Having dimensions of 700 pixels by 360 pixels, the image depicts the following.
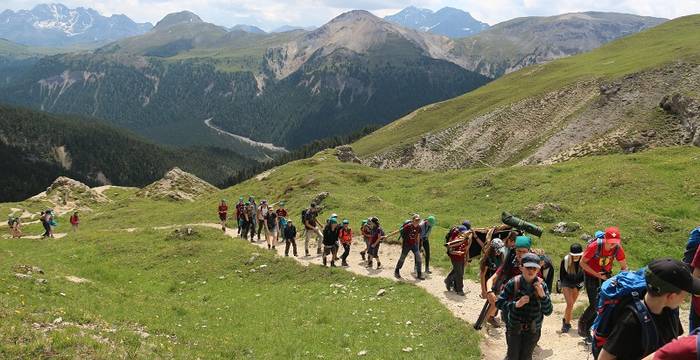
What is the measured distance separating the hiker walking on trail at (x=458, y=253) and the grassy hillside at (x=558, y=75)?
104m

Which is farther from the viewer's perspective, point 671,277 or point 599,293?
point 599,293

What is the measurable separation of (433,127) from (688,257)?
129558 mm

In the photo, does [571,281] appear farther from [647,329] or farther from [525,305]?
[647,329]

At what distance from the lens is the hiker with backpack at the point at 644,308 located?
7.39m

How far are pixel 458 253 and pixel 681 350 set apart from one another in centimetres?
1569

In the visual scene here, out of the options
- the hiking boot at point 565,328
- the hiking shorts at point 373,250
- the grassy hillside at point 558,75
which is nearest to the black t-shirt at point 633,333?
the hiking boot at point 565,328

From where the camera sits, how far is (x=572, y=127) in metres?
94.6

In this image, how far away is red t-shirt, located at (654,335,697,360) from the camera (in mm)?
5648

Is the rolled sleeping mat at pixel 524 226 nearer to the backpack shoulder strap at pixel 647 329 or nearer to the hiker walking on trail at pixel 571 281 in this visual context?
the hiker walking on trail at pixel 571 281

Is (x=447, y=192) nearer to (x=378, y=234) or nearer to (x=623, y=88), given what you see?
(x=378, y=234)

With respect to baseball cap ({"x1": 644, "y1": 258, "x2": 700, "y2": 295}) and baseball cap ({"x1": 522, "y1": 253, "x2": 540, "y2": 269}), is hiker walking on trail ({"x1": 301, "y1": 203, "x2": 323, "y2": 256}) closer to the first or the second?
baseball cap ({"x1": 522, "y1": 253, "x2": 540, "y2": 269})

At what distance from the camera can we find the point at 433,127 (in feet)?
460

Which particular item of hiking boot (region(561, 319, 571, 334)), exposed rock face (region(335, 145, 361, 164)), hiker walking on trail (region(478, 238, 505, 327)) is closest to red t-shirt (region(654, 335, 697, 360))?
hiker walking on trail (region(478, 238, 505, 327))

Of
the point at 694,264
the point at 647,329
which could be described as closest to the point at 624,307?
the point at 647,329
